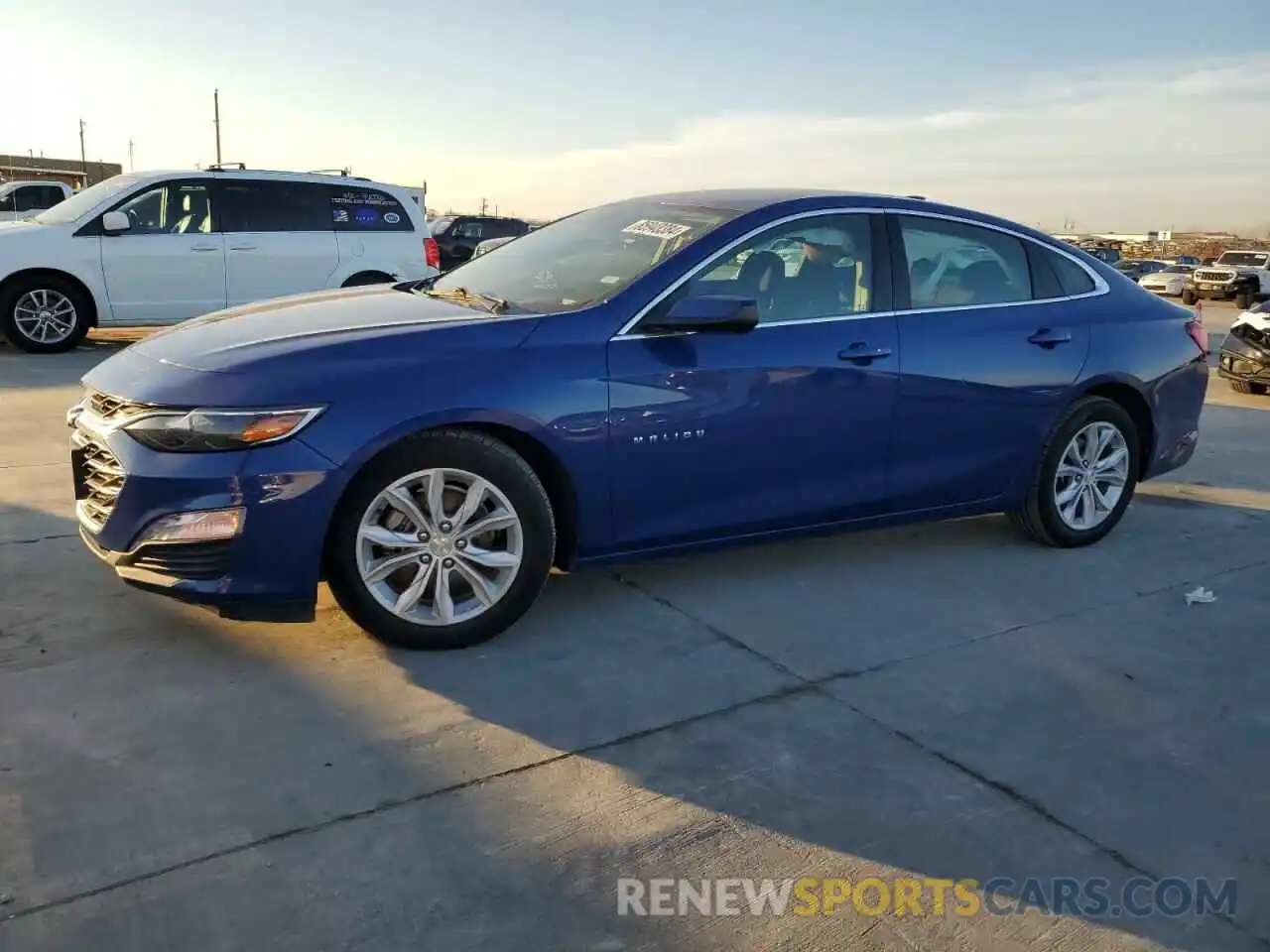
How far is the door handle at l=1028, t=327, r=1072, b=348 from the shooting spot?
198 inches

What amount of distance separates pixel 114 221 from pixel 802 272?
8397 mm

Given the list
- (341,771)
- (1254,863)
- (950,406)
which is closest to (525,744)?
(341,771)

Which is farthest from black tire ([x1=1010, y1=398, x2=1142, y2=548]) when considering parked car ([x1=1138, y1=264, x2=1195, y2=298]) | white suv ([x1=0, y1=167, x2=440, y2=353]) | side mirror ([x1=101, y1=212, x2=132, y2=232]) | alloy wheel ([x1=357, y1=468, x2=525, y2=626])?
parked car ([x1=1138, y1=264, x2=1195, y2=298])

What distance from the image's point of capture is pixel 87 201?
1091cm

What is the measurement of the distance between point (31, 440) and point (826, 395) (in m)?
4.91

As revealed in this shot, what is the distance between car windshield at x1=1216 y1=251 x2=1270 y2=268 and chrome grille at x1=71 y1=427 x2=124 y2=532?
3409cm

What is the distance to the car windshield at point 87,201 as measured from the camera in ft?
35.2

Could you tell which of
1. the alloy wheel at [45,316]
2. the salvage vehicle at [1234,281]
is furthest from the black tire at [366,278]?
the salvage vehicle at [1234,281]

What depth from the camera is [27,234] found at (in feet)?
34.3

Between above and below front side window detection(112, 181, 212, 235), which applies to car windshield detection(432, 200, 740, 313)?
below

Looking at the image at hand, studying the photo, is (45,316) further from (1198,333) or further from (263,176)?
(1198,333)

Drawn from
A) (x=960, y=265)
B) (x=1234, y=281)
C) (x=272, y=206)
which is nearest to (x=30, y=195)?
(x=272, y=206)

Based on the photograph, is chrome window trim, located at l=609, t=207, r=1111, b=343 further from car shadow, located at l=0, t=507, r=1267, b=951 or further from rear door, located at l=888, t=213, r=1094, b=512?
car shadow, located at l=0, t=507, r=1267, b=951

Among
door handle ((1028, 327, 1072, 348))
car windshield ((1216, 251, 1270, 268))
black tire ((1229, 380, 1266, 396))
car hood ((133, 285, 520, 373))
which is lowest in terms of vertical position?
black tire ((1229, 380, 1266, 396))
